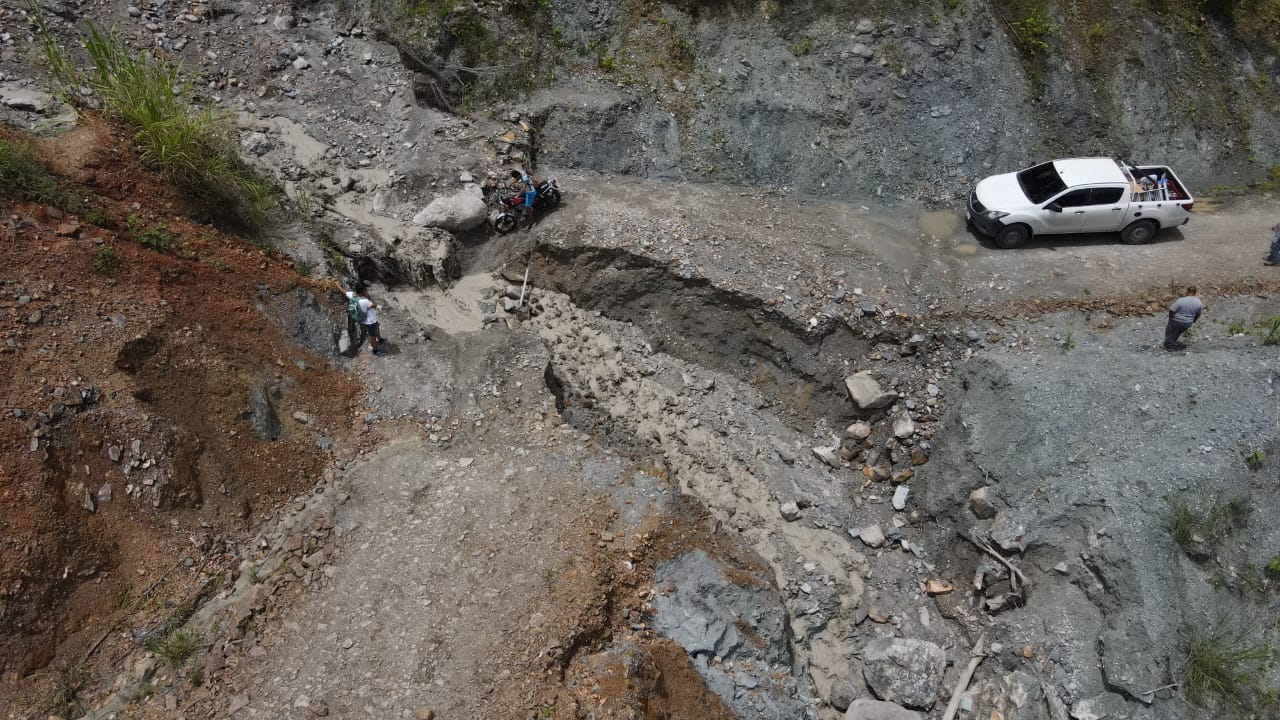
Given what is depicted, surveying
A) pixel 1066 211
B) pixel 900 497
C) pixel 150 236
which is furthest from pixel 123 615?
pixel 1066 211

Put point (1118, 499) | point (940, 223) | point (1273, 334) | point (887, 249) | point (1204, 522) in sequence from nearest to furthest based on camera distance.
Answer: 1. point (1204, 522)
2. point (1118, 499)
3. point (1273, 334)
4. point (887, 249)
5. point (940, 223)

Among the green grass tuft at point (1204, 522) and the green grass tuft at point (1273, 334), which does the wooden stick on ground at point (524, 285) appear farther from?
the green grass tuft at point (1273, 334)

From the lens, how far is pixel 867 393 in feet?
41.3

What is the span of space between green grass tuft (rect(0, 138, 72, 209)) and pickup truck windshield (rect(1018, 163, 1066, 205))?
16.8m

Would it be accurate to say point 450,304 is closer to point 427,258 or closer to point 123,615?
point 427,258

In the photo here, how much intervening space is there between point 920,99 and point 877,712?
13.0 meters

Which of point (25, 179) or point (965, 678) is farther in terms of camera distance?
point (25, 179)

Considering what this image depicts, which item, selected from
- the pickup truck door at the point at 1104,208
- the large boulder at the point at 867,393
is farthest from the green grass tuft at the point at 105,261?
the pickup truck door at the point at 1104,208

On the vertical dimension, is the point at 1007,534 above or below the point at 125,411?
below

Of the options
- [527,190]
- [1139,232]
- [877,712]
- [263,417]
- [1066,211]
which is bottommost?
[877,712]

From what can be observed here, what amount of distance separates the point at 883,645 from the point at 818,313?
5.79 meters

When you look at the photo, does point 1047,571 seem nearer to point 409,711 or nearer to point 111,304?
point 409,711

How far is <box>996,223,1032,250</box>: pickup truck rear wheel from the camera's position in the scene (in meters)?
13.9

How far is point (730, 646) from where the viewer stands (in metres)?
9.53
